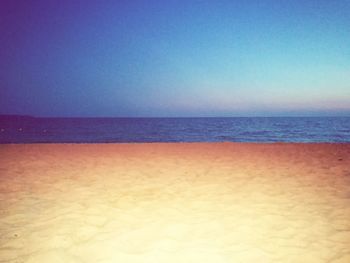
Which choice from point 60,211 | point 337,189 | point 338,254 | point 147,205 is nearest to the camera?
point 338,254

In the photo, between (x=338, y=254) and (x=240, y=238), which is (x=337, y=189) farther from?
(x=240, y=238)

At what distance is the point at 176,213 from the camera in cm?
381

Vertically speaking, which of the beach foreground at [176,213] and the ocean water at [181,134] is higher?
the beach foreground at [176,213]

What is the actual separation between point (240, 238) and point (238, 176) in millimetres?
3041

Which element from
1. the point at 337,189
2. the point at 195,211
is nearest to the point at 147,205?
the point at 195,211

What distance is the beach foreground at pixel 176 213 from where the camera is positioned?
2.76m

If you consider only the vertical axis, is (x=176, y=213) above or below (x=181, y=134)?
above

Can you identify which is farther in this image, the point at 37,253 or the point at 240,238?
A: the point at 240,238

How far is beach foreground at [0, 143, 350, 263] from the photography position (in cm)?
276

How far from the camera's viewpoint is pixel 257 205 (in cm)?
409

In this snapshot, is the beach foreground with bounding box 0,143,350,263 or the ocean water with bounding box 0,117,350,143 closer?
the beach foreground with bounding box 0,143,350,263

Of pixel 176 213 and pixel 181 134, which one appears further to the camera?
pixel 181 134

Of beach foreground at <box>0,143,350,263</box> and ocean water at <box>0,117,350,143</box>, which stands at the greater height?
beach foreground at <box>0,143,350,263</box>

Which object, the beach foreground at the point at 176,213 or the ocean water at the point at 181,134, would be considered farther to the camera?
the ocean water at the point at 181,134
